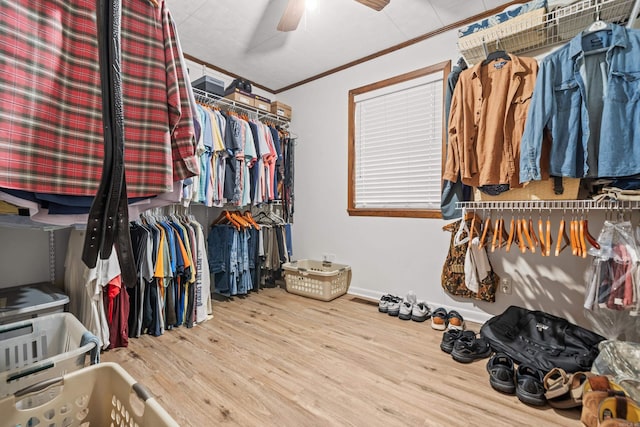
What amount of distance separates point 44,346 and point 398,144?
2.94 m

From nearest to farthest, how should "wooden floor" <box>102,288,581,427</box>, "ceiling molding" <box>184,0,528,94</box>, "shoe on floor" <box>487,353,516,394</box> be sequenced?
"wooden floor" <box>102,288,581,427</box> < "shoe on floor" <box>487,353,516,394</box> < "ceiling molding" <box>184,0,528,94</box>

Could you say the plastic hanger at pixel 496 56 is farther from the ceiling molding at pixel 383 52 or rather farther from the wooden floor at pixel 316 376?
the wooden floor at pixel 316 376

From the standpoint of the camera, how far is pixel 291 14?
197 centimetres

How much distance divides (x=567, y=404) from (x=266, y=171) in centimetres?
286

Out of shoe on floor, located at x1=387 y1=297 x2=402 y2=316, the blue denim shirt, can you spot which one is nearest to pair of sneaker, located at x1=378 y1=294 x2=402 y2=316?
shoe on floor, located at x1=387 y1=297 x2=402 y2=316

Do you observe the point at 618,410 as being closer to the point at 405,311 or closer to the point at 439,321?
the point at 439,321

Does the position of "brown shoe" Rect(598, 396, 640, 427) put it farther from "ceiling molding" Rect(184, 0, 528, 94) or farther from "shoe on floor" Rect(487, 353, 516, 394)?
"ceiling molding" Rect(184, 0, 528, 94)

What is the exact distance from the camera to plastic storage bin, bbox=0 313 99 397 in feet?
3.60

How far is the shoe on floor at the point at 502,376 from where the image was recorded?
4.97ft

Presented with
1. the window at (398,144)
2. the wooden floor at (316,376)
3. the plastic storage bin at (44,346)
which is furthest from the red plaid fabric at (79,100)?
the window at (398,144)

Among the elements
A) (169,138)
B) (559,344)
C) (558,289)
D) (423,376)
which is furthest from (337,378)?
(558,289)

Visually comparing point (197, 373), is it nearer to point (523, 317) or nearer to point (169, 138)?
point (169, 138)

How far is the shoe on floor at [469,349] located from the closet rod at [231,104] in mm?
2891

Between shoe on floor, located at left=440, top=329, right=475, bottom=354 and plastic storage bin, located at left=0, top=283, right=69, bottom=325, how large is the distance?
2.37 m
